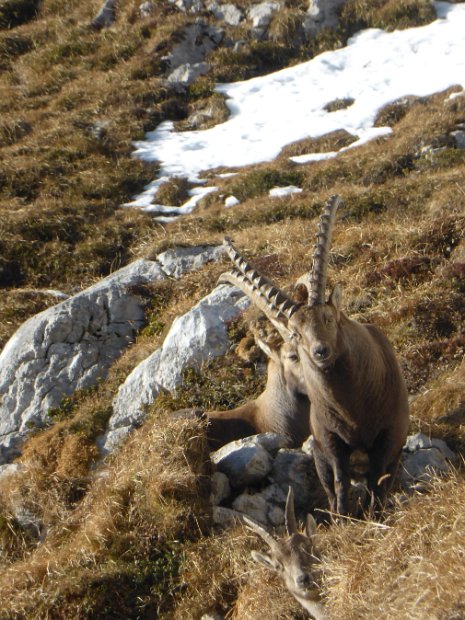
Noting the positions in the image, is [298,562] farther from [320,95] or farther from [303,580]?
[320,95]

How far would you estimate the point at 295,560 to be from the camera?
21.7 ft

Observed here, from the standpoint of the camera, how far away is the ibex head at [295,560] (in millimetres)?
6410

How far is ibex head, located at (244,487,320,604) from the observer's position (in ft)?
21.0

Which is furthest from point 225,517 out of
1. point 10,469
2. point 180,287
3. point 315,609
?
point 180,287

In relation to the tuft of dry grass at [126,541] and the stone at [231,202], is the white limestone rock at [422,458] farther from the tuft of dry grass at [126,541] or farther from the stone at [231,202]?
the stone at [231,202]

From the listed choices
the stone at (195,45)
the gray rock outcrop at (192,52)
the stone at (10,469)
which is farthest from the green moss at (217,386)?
the stone at (195,45)

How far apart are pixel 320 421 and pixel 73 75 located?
22040mm

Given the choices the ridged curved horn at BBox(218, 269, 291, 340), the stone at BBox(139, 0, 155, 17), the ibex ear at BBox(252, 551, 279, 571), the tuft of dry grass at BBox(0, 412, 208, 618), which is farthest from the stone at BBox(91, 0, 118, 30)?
the ibex ear at BBox(252, 551, 279, 571)

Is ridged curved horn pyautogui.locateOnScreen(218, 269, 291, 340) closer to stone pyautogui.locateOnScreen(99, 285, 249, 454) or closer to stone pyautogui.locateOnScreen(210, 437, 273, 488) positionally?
stone pyautogui.locateOnScreen(210, 437, 273, 488)

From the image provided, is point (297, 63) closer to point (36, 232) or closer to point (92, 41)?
point (92, 41)

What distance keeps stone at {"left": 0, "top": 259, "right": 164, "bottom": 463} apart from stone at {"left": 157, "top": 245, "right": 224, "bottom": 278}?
1.08 meters

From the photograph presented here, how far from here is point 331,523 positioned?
773 centimetres

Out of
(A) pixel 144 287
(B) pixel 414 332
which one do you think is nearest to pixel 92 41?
(A) pixel 144 287

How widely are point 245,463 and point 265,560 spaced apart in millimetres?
1899
